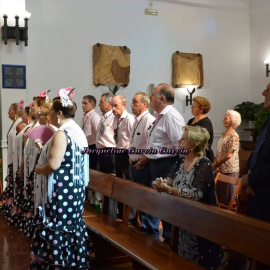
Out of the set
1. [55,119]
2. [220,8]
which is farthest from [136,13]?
[55,119]

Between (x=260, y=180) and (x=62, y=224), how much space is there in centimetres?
150

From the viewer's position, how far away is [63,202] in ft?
11.0

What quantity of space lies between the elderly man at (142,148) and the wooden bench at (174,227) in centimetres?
52

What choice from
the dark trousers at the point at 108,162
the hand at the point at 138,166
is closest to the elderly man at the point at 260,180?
the hand at the point at 138,166

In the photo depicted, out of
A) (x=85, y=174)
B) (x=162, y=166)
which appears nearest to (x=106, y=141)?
Result: (x=162, y=166)

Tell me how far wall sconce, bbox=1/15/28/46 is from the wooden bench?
360 cm

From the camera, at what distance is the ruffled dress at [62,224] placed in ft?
10.9

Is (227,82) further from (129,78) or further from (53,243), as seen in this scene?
(53,243)

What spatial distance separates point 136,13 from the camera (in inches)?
330

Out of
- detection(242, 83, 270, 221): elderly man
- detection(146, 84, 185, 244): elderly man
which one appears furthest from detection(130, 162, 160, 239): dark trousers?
detection(242, 83, 270, 221): elderly man

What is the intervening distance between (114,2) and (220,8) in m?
2.38

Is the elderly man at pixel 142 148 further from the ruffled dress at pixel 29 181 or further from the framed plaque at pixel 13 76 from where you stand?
the framed plaque at pixel 13 76

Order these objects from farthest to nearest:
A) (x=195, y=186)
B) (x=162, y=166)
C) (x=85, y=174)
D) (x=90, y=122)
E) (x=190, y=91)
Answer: (x=190, y=91) → (x=90, y=122) → (x=162, y=166) → (x=85, y=174) → (x=195, y=186)

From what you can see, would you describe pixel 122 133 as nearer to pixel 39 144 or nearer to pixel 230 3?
pixel 39 144
